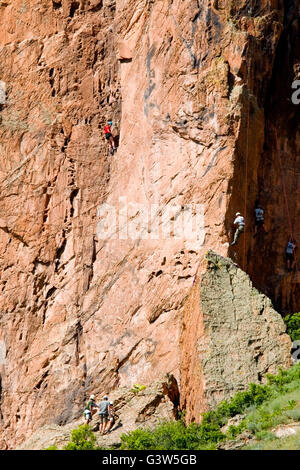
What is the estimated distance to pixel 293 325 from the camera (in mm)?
30969

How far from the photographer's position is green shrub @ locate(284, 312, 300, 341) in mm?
30106

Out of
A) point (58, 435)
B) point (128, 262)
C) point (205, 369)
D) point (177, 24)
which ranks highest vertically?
point (177, 24)

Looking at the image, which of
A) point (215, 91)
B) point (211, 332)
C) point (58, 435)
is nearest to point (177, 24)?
point (215, 91)

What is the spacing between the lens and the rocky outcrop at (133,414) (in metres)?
27.0

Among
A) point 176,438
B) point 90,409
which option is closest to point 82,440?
point 176,438

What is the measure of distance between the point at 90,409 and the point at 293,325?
21.0 ft

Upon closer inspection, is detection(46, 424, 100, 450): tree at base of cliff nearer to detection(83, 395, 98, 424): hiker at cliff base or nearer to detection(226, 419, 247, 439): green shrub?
detection(83, 395, 98, 424): hiker at cliff base

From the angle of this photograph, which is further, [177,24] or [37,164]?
[37,164]

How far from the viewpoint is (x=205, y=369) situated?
26359 millimetres

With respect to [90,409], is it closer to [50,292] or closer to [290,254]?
[50,292]
